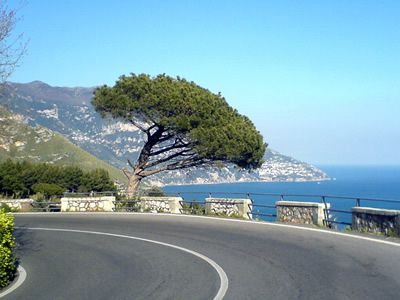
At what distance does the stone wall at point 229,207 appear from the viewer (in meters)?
22.7

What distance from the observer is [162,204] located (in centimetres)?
2767

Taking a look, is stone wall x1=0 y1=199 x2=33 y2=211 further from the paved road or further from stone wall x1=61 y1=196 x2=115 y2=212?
the paved road

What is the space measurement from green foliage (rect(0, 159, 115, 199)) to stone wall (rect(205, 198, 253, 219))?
69.9 feet

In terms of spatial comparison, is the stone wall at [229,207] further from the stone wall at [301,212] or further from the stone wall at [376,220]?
the stone wall at [376,220]

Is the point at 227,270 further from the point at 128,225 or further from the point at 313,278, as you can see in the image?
the point at 128,225

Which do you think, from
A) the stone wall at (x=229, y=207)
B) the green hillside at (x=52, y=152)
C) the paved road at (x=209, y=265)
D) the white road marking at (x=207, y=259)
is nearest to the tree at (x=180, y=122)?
the stone wall at (x=229, y=207)

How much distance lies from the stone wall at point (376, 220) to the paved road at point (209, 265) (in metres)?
1.22

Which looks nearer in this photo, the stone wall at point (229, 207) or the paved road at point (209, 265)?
the paved road at point (209, 265)

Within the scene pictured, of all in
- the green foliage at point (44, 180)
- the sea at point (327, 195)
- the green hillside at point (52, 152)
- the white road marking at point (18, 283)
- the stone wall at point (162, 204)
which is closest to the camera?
the white road marking at point (18, 283)

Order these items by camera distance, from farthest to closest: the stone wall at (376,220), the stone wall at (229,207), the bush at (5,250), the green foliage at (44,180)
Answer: the green foliage at (44,180)
the stone wall at (229,207)
the stone wall at (376,220)
the bush at (5,250)

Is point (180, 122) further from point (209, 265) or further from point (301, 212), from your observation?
point (209, 265)

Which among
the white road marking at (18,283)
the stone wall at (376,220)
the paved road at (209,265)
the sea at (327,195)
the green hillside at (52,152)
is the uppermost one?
the green hillside at (52,152)

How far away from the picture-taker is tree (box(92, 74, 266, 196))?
3362 centimetres

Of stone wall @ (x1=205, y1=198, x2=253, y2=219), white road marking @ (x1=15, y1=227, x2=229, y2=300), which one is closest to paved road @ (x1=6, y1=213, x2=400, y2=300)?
white road marking @ (x1=15, y1=227, x2=229, y2=300)
